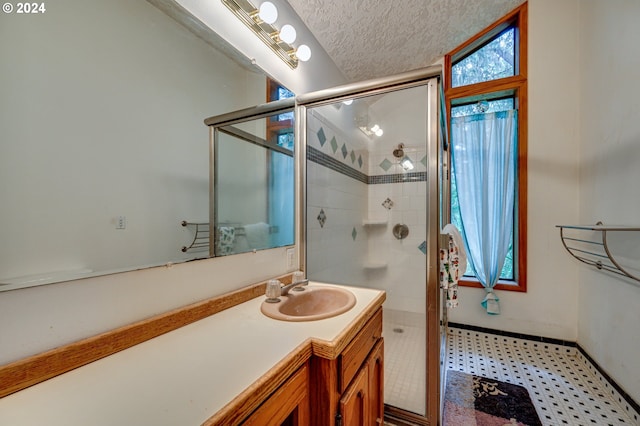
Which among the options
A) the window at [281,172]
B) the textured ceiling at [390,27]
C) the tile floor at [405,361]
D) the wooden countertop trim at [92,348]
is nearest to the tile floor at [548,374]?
the tile floor at [405,361]

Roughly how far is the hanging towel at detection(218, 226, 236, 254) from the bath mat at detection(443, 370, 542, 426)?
1541 mm

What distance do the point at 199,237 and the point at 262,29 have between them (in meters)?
1.03

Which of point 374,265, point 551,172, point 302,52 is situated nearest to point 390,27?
point 302,52

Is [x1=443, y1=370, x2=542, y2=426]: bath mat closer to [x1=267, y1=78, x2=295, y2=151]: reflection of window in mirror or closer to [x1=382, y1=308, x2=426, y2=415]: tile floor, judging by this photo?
[x1=382, y1=308, x2=426, y2=415]: tile floor

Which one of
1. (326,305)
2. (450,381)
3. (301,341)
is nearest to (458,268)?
(450,381)

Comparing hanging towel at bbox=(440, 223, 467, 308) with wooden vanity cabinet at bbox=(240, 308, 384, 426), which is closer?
wooden vanity cabinet at bbox=(240, 308, 384, 426)

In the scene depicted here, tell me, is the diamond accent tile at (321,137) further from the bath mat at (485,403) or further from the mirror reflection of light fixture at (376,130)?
the bath mat at (485,403)

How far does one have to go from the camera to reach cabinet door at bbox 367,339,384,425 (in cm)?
100

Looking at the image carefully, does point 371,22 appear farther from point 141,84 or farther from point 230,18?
point 141,84

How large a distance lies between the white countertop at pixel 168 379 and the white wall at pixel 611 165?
194cm

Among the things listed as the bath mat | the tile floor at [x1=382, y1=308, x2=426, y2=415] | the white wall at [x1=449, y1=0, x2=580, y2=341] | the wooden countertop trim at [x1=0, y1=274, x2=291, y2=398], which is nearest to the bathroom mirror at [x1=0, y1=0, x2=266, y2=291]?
the wooden countertop trim at [x1=0, y1=274, x2=291, y2=398]

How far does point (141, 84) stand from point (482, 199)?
8.88 feet

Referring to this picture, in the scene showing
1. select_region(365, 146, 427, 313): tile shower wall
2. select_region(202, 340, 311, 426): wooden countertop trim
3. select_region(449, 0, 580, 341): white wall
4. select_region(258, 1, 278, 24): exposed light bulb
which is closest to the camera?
select_region(202, 340, 311, 426): wooden countertop trim

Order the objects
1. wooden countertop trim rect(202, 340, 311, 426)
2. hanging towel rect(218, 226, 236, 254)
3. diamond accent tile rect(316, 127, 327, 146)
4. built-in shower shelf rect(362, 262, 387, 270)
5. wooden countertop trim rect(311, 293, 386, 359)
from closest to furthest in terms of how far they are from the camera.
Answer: wooden countertop trim rect(202, 340, 311, 426) → wooden countertop trim rect(311, 293, 386, 359) → hanging towel rect(218, 226, 236, 254) → diamond accent tile rect(316, 127, 327, 146) → built-in shower shelf rect(362, 262, 387, 270)
